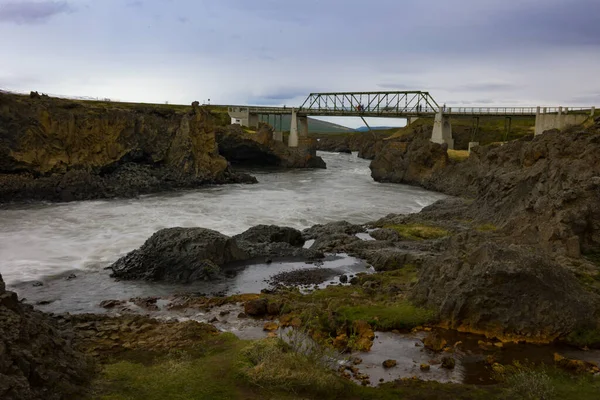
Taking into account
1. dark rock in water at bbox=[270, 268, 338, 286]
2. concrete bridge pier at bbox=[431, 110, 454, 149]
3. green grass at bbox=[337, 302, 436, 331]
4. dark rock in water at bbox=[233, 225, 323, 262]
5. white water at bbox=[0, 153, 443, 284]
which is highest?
concrete bridge pier at bbox=[431, 110, 454, 149]

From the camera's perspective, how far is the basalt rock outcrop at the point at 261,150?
90062 mm

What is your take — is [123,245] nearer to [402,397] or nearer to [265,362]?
[265,362]

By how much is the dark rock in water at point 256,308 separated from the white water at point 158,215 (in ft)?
40.4

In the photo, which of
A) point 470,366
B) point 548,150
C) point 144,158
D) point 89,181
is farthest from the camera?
point 144,158

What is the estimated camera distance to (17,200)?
4703 centimetres

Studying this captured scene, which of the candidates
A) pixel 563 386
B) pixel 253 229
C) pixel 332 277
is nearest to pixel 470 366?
pixel 563 386

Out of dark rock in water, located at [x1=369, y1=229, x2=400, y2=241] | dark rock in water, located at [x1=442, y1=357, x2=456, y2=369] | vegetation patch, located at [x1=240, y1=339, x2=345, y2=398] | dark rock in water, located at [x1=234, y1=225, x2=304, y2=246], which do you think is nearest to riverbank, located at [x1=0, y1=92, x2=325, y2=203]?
dark rock in water, located at [x1=234, y1=225, x2=304, y2=246]

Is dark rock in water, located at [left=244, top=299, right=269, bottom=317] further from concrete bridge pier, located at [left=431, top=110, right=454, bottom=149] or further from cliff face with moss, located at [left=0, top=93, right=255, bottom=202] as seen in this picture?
concrete bridge pier, located at [left=431, top=110, right=454, bottom=149]

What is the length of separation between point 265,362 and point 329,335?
4722 mm

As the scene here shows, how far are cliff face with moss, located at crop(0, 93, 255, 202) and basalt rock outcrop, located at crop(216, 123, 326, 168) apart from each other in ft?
59.8

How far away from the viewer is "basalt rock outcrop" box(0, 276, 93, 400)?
9.73m

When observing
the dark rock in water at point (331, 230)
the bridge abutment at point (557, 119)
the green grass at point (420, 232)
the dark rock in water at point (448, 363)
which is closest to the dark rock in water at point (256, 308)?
the dark rock in water at point (448, 363)

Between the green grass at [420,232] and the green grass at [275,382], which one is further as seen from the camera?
the green grass at [420,232]

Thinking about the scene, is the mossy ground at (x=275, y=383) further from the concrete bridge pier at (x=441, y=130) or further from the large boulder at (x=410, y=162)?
the concrete bridge pier at (x=441, y=130)
